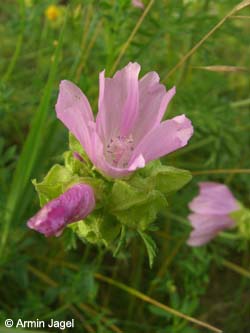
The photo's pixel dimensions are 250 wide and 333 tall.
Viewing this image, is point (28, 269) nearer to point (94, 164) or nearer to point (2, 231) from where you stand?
point (2, 231)

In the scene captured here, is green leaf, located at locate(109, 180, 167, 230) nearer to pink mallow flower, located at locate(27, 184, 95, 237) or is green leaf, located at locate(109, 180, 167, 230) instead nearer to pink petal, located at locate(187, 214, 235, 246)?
pink mallow flower, located at locate(27, 184, 95, 237)

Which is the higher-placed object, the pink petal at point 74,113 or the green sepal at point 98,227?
the pink petal at point 74,113

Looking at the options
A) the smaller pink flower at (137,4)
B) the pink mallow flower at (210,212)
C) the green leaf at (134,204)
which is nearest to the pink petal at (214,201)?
the pink mallow flower at (210,212)

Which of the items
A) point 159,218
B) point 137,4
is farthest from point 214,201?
point 137,4

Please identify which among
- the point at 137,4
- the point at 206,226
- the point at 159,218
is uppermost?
the point at 137,4

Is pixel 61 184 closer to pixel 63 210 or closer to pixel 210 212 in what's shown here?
pixel 63 210

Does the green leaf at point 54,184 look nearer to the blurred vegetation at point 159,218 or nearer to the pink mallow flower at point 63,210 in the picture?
the pink mallow flower at point 63,210

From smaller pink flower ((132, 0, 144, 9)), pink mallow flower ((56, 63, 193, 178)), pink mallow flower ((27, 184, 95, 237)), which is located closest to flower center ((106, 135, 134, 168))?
pink mallow flower ((56, 63, 193, 178))
